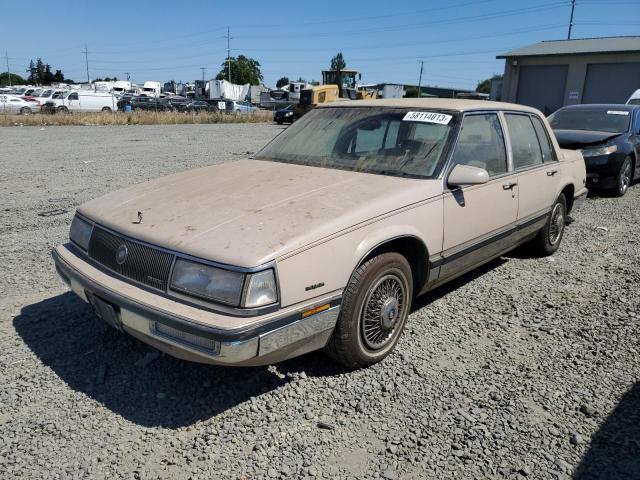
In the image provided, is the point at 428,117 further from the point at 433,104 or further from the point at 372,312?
the point at 372,312

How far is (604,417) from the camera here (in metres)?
2.77

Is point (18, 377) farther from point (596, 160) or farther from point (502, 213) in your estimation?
point (596, 160)

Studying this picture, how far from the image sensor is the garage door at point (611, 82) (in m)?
A: 24.6

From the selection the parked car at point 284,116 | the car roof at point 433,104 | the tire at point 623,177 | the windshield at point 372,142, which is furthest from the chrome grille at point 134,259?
the parked car at point 284,116

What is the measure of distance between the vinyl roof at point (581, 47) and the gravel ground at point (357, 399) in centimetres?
2544

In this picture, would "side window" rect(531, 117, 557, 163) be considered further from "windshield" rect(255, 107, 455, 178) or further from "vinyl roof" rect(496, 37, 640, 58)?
"vinyl roof" rect(496, 37, 640, 58)

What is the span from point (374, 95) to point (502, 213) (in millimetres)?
27547

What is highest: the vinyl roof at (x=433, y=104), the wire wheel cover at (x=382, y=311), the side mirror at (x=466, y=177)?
the vinyl roof at (x=433, y=104)

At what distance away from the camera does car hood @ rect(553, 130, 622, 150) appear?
857 cm

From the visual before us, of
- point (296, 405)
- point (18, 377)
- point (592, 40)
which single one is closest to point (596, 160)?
point (296, 405)

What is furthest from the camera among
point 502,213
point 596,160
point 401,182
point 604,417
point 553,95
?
point 553,95

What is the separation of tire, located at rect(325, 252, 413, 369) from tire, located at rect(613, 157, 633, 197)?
23.3 ft

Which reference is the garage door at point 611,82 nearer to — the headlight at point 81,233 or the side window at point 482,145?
the side window at point 482,145

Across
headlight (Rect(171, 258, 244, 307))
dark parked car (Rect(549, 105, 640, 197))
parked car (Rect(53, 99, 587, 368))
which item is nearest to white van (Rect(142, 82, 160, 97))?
dark parked car (Rect(549, 105, 640, 197))
